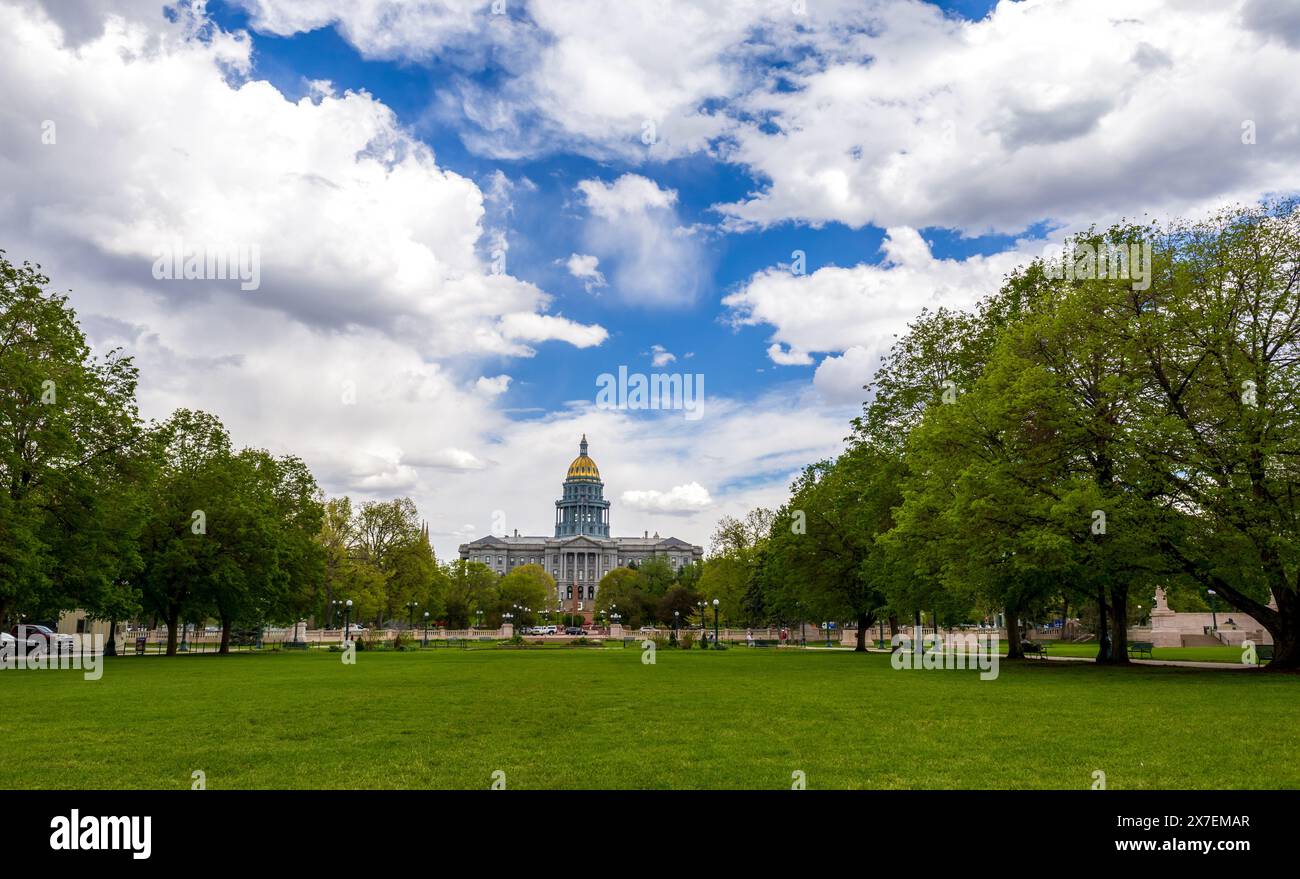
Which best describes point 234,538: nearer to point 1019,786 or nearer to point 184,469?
point 184,469

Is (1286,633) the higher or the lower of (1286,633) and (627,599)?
the higher

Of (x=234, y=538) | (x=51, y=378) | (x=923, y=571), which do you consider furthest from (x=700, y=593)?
(x=51, y=378)

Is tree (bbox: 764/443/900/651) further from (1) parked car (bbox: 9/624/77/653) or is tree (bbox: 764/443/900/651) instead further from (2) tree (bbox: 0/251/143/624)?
(1) parked car (bbox: 9/624/77/653)

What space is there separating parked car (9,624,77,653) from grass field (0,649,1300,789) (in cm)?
2421

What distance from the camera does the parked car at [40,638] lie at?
4722cm

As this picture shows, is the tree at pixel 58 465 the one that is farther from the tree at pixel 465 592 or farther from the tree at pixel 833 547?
the tree at pixel 465 592

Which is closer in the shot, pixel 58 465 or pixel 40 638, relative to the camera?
pixel 58 465

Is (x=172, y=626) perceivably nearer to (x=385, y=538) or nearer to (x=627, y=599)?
(x=385, y=538)

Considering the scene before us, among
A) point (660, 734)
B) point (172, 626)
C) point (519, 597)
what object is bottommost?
point (519, 597)

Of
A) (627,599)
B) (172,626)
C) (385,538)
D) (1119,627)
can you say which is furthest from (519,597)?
(1119,627)

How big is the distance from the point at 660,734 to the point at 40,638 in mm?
47902

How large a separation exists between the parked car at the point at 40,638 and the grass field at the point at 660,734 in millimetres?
24214

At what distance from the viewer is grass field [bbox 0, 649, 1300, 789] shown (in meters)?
10.9

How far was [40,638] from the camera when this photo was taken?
160 feet
